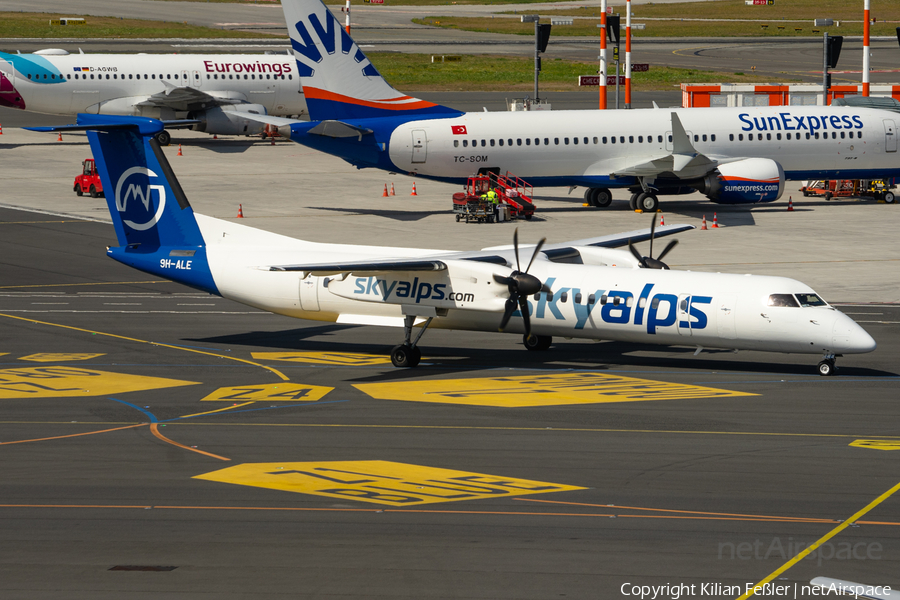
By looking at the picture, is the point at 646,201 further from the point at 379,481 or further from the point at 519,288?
the point at 379,481

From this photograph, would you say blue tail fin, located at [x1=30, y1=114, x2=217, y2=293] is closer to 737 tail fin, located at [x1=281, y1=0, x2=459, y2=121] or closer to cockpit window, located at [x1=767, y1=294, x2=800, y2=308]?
cockpit window, located at [x1=767, y1=294, x2=800, y2=308]

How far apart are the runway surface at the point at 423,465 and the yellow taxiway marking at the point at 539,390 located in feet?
0.36

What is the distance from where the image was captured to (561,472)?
21.5 meters

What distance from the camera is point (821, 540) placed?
58.4ft

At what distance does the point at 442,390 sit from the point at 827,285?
18371 millimetres

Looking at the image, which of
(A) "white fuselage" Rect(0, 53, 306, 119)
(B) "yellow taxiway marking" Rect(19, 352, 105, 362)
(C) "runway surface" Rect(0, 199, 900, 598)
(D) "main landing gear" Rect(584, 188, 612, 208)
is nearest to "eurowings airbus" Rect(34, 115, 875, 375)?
(C) "runway surface" Rect(0, 199, 900, 598)

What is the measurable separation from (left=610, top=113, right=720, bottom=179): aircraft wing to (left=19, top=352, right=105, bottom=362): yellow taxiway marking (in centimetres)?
3002

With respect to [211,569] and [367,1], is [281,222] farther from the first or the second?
[367,1]

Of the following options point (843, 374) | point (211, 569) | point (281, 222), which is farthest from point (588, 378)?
point (281, 222)

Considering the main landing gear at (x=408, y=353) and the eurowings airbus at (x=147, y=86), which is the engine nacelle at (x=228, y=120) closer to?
the eurowings airbus at (x=147, y=86)

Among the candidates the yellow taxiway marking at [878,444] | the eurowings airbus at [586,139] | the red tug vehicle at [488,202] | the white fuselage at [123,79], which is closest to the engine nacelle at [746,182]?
the eurowings airbus at [586,139]

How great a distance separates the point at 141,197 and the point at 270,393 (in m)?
9.17

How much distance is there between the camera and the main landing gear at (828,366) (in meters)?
28.5

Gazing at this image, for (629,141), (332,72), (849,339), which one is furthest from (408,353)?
(629,141)
